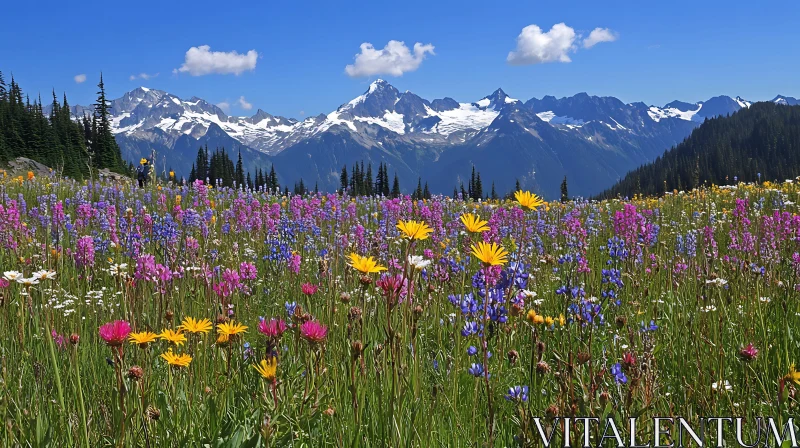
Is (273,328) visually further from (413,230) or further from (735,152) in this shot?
(735,152)

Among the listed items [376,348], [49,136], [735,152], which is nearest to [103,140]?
[49,136]

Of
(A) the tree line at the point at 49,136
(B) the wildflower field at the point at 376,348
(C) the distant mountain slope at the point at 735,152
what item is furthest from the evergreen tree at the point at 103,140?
(C) the distant mountain slope at the point at 735,152

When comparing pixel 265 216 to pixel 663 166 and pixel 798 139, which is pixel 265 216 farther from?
pixel 798 139

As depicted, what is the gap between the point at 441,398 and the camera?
2.68m

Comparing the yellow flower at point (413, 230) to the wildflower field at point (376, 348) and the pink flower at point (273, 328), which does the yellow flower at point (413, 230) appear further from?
the pink flower at point (273, 328)

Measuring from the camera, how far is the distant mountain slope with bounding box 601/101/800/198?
127 m

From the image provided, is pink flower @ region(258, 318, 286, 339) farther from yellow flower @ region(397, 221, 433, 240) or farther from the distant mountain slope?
the distant mountain slope

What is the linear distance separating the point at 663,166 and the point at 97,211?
589 ft

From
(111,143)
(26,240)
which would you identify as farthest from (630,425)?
(111,143)

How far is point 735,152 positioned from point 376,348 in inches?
7143

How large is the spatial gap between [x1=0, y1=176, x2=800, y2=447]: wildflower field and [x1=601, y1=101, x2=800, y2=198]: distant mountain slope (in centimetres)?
11653

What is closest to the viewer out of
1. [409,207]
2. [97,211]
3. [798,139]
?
[97,211]

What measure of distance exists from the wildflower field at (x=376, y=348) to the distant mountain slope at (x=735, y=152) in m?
117

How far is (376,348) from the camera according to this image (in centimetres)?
258
